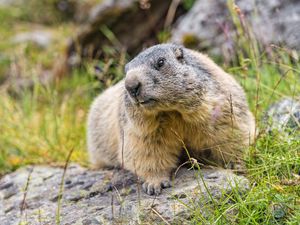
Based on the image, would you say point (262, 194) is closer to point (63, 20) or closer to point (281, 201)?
point (281, 201)

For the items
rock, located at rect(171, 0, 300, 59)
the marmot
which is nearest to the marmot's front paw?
the marmot

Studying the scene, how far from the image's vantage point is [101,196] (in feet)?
18.1

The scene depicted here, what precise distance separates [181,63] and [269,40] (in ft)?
11.1

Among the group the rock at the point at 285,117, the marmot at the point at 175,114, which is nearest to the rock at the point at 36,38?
the marmot at the point at 175,114

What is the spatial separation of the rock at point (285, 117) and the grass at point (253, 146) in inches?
3.8

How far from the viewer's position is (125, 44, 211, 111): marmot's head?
4645 millimetres

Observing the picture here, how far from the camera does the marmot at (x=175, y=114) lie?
476cm

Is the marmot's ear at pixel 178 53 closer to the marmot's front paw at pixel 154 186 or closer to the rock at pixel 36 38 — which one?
the marmot's front paw at pixel 154 186

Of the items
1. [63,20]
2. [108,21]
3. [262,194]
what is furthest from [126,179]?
[63,20]

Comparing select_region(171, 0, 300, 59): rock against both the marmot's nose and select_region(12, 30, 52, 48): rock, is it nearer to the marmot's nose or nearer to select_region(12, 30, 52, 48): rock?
the marmot's nose

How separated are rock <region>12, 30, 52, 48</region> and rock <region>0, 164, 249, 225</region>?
243 inches

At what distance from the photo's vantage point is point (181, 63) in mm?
5094

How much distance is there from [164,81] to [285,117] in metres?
1.51

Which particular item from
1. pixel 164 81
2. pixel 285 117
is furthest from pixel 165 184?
pixel 285 117
